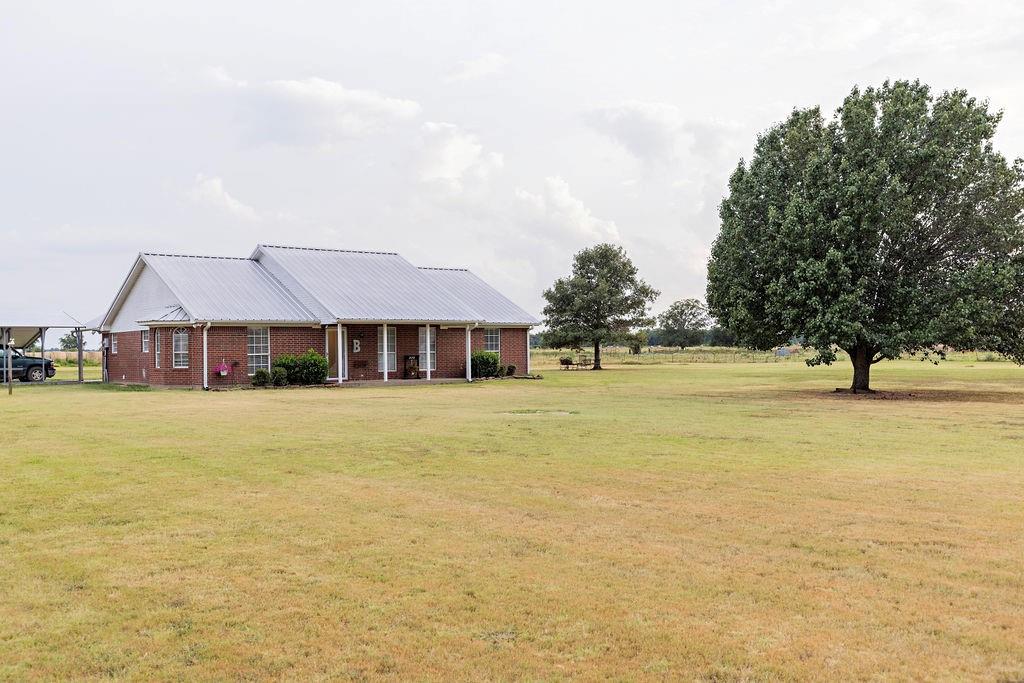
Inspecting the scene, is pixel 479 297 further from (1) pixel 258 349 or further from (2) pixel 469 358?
(1) pixel 258 349

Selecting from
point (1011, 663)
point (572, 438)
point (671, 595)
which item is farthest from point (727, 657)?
point (572, 438)

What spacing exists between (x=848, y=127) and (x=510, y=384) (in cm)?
1643

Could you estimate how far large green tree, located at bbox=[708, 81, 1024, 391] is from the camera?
27453mm

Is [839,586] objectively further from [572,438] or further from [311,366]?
[311,366]

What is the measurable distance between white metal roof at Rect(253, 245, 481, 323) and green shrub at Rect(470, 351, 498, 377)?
189 centimetres

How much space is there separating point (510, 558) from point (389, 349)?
31.2 metres

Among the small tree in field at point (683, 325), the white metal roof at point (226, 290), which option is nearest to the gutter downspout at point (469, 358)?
the white metal roof at point (226, 290)

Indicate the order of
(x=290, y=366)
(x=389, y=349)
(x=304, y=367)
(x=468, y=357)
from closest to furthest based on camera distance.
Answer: (x=290, y=366)
(x=304, y=367)
(x=389, y=349)
(x=468, y=357)

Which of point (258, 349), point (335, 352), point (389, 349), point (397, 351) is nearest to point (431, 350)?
point (397, 351)

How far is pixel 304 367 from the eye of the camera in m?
34.2

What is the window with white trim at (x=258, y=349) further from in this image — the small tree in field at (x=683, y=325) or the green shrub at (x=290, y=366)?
the small tree in field at (x=683, y=325)

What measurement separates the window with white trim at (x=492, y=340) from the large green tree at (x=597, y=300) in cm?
1688

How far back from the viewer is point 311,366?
34281mm

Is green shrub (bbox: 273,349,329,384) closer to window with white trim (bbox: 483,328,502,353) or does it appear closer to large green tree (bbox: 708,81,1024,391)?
window with white trim (bbox: 483,328,502,353)
